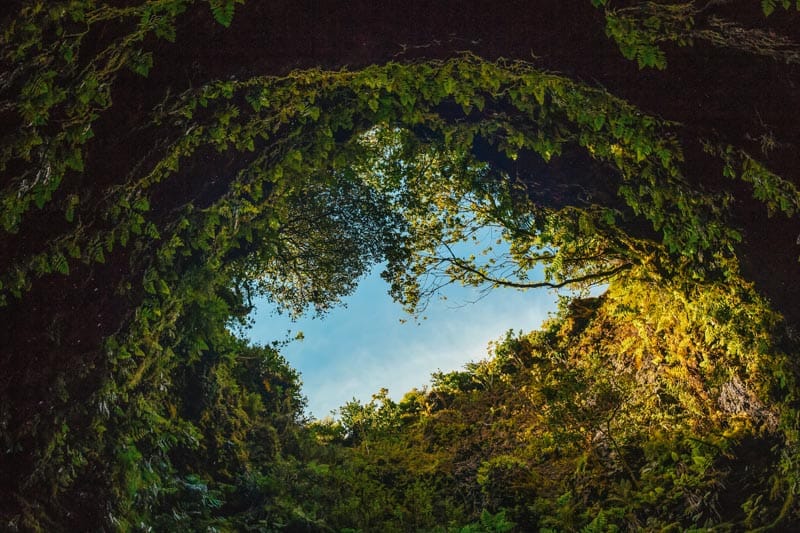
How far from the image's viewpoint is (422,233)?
1095 cm

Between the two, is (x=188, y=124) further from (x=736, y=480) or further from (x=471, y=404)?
(x=471, y=404)

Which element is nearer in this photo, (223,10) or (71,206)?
(223,10)

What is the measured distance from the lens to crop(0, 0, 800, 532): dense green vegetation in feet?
13.7

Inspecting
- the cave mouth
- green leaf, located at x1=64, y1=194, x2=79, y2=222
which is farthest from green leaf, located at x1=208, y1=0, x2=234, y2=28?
green leaf, located at x1=64, y1=194, x2=79, y2=222

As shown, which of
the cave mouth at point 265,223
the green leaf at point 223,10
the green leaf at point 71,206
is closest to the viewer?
the green leaf at point 223,10

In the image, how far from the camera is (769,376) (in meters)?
6.78

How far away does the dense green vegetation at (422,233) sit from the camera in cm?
418

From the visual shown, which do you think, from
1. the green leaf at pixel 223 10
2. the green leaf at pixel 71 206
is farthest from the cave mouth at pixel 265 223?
the green leaf at pixel 223 10

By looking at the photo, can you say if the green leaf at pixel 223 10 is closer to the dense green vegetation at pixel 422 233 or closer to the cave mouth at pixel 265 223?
the dense green vegetation at pixel 422 233

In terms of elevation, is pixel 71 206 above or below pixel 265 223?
below

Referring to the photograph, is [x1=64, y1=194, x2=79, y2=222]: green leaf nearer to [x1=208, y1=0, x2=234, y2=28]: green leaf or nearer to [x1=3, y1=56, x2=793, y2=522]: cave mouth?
[x1=3, y1=56, x2=793, y2=522]: cave mouth

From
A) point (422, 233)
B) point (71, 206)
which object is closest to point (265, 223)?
point (71, 206)

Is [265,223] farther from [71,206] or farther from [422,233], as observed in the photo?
[422,233]

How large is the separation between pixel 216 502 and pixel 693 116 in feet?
21.6
